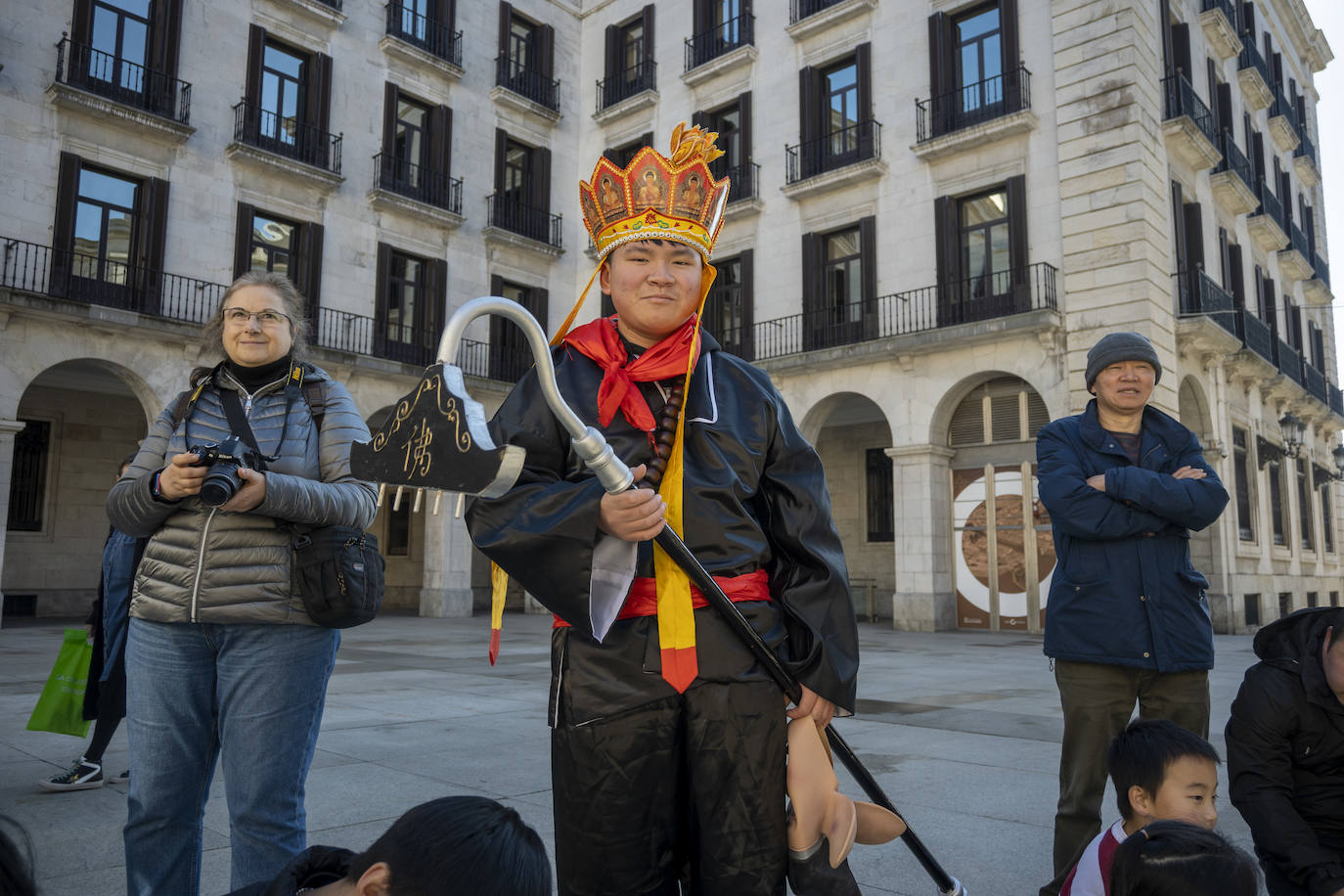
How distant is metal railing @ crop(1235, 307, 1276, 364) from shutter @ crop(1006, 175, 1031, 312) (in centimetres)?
459

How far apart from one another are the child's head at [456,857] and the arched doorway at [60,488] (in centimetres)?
1954

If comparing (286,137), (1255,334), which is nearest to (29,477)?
(286,137)

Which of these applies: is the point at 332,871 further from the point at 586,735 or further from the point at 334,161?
the point at 334,161

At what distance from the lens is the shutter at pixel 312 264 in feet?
61.5

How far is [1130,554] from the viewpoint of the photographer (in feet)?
10.6

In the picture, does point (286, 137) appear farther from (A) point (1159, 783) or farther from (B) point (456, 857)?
(B) point (456, 857)

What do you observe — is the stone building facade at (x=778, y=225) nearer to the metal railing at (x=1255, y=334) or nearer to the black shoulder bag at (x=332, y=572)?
the metal railing at (x=1255, y=334)

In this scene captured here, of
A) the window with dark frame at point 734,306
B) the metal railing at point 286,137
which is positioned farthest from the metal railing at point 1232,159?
the metal railing at point 286,137

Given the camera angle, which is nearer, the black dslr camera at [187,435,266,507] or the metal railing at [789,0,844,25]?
the black dslr camera at [187,435,266,507]

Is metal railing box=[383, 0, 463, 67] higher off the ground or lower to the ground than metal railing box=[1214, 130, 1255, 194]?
higher

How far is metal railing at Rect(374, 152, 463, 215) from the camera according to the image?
2000cm

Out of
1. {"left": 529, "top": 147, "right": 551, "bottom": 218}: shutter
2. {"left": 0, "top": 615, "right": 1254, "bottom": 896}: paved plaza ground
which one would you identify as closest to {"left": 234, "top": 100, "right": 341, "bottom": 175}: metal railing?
{"left": 529, "top": 147, "right": 551, "bottom": 218}: shutter

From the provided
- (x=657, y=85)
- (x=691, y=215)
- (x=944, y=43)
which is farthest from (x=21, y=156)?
(x=691, y=215)

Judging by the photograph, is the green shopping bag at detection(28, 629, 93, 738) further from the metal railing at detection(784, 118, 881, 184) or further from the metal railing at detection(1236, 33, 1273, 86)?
the metal railing at detection(1236, 33, 1273, 86)
